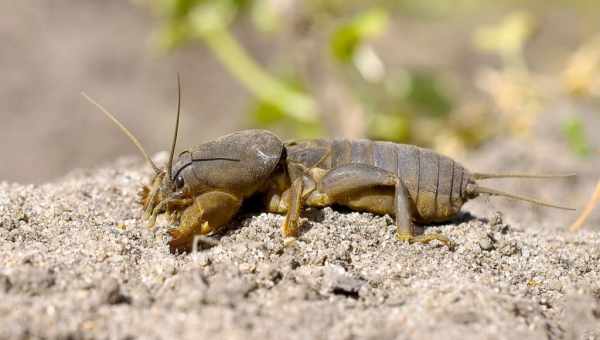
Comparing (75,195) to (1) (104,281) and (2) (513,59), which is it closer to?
(1) (104,281)

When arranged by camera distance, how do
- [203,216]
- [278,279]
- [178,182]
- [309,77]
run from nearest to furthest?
[278,279] < [203,216] < [178,182] < [309,77]

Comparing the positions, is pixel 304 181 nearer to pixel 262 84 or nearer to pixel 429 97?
pixel 262 84

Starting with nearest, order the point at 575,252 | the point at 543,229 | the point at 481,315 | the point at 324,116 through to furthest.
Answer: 1. the point at 481,315
2. the point at 575,252
3. the point at 543,229
4. the point at 324,116

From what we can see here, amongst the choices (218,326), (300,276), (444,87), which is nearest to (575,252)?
(300,276)

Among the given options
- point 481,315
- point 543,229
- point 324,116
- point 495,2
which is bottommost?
point 481,315

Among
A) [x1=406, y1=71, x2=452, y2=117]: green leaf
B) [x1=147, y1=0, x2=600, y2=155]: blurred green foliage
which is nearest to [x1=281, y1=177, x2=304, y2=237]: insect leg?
[x1=147, y1=0, x2=600, y2=155]: blurred green foliage

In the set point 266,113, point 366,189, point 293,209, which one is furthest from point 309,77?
point 293,209

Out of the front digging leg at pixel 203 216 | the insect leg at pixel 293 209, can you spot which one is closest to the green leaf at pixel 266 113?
the insect leg at pixel 293 209

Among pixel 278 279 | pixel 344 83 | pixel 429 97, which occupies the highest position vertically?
pixel 429 97
